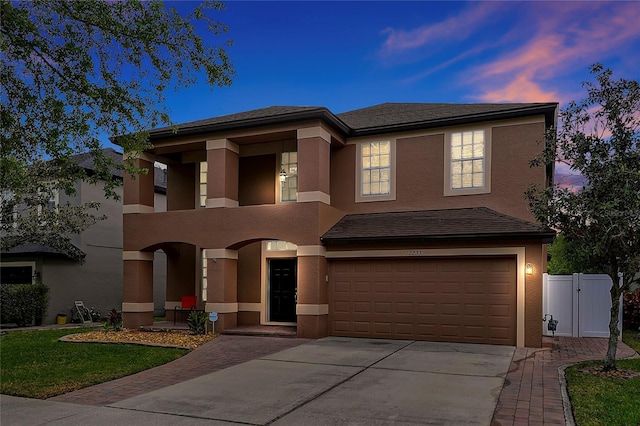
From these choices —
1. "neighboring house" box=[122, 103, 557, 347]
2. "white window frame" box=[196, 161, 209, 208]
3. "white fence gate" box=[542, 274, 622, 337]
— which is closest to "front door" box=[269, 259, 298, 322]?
"neighboring house" box=[122, 103, 557, 347]

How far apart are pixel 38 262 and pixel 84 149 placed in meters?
12.0

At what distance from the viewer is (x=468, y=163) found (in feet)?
45.3

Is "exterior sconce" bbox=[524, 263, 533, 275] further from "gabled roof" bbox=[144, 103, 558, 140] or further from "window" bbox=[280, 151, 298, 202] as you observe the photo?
"window" bbox=[280, 151, 298, 202]

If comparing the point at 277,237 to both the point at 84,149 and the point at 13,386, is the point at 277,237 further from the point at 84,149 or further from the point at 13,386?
the point at 13,386

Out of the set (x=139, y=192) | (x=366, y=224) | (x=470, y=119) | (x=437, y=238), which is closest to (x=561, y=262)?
(x=470, y=119)

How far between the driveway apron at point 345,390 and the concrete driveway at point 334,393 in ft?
0.04

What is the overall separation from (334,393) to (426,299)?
6130mm

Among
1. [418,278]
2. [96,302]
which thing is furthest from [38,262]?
[418,278]

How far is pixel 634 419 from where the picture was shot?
19.4 feet

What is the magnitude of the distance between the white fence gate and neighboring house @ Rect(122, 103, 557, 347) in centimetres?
94

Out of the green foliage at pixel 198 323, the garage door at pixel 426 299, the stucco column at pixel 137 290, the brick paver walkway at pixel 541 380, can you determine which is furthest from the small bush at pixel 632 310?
the stucco column at pixel 137 290

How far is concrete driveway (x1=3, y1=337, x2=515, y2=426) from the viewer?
6109 mm

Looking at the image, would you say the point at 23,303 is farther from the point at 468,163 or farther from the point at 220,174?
the point at 468,163

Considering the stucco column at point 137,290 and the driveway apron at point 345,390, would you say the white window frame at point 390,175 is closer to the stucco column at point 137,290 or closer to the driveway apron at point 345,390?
the driveway apron at point 345,390
